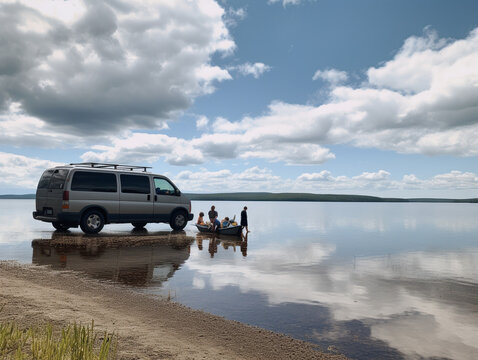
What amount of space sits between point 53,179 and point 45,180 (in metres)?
0.63

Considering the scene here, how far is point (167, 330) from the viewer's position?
5.09m

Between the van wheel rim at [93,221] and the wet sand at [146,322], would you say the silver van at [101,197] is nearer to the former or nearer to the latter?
the van wheel rim at [93,221]

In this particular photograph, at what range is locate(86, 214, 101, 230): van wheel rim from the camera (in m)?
15.9

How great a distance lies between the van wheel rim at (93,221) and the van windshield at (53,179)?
5.84 ft

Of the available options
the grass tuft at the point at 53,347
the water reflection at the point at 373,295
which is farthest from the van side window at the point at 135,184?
the grass tuft at the point at 53,347

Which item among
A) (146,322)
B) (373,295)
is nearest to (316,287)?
(373,295)

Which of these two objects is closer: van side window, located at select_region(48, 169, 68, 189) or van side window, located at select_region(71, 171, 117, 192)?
van side window, located at select_region(48, 169, 68, 189)

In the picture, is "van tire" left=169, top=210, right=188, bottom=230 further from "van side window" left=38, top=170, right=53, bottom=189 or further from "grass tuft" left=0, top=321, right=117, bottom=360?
"grass tuft" left=0, top=321, right=117, bottom=360

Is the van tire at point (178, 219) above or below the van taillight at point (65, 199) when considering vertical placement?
below

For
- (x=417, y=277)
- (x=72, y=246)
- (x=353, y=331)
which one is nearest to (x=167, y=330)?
(x=353, y=331)

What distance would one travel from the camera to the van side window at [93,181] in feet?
50.8

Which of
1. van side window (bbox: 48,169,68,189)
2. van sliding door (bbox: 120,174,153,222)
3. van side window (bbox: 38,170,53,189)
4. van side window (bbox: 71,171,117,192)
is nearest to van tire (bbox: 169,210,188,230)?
van sliding door (bbox: 120,174,153,222)

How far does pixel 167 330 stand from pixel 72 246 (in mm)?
9977

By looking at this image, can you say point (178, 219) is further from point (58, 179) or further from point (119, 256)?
point (119, 256)
